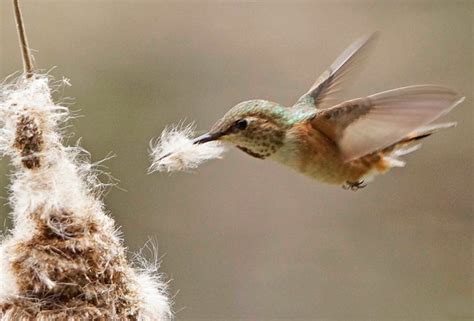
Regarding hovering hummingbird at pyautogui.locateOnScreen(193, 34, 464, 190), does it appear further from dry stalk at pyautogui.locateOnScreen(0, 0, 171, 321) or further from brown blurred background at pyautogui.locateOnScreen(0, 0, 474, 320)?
brown blurred background at pyautogui.locateOnScreen(0, 0, 474, 320)

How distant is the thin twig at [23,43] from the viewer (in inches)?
24.0

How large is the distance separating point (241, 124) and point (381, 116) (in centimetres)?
17

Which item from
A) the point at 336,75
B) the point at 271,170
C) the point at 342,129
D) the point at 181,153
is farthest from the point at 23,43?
the point at 271,170

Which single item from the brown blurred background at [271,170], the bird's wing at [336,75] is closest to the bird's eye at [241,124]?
the bird's wing at [336,75]

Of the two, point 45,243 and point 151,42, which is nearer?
point 45,243

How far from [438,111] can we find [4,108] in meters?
0.48

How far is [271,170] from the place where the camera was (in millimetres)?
2314

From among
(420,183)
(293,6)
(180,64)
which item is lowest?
(420,183)

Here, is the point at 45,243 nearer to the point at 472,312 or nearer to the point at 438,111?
the point at 438,111

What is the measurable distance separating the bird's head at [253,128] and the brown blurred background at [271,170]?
3.80 ft

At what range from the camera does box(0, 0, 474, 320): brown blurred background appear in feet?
7.08

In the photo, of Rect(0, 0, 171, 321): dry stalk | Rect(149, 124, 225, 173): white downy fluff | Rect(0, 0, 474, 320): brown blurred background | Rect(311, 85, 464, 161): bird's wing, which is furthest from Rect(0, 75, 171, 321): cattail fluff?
Rect(0, 0, 474, 320): brown blurred background

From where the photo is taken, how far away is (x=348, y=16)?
2410 millimetres

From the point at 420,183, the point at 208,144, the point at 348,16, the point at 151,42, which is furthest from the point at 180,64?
the point at 208,144
